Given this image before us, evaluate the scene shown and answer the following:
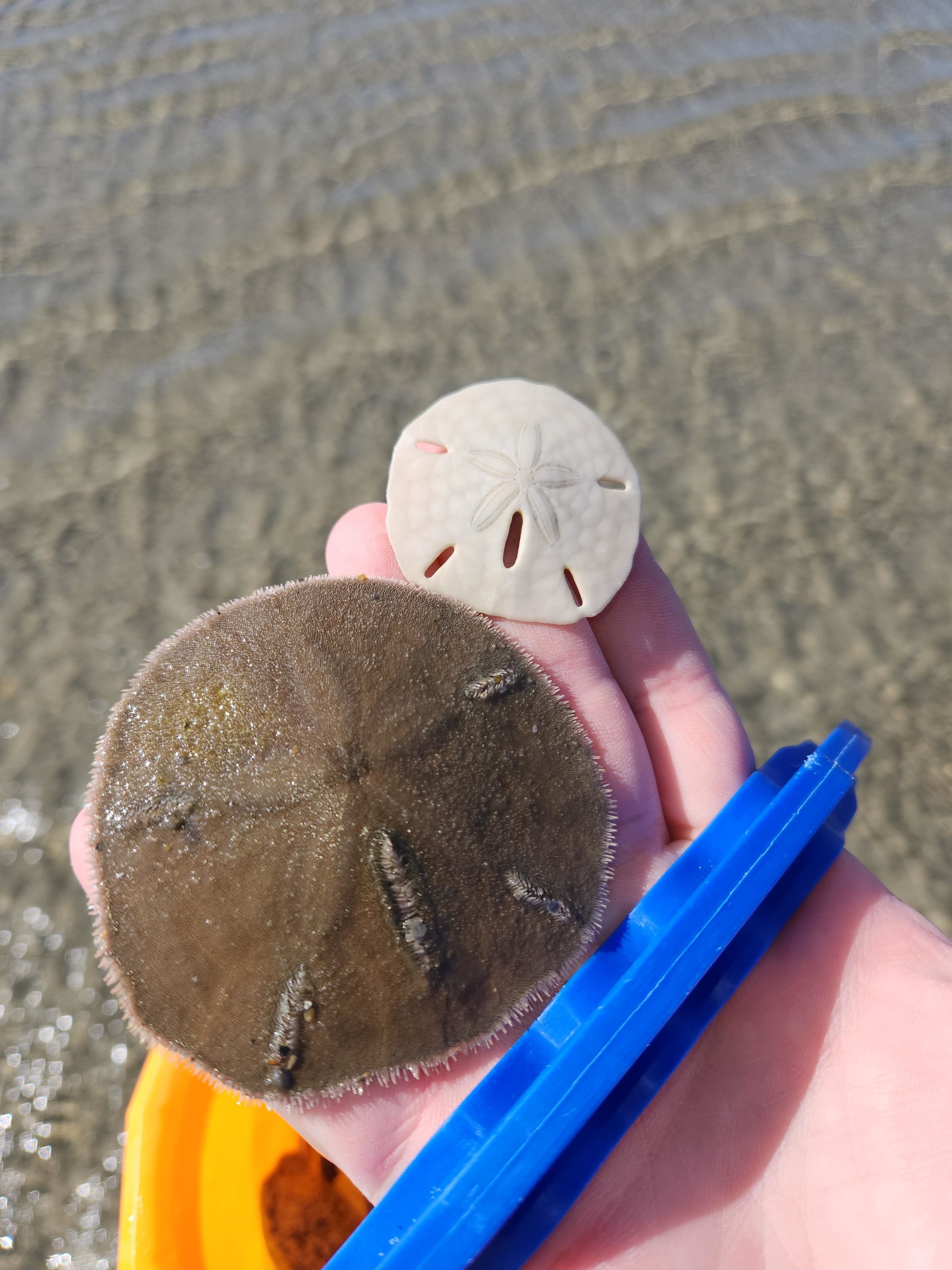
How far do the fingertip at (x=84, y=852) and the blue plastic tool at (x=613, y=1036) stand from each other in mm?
860

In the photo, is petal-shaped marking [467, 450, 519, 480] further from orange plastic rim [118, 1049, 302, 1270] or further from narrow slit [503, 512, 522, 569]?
orange plastic rim [118, 1049, 302, 1270]

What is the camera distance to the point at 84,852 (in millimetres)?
1928

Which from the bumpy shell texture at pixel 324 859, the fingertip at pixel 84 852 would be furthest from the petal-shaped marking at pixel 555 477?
the fingertip at pixel 84 852

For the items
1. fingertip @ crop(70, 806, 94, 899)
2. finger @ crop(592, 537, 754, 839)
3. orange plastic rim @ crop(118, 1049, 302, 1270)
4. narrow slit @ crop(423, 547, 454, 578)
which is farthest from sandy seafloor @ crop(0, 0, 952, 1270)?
narrow slit @ crop(423, 547, 454, 578)

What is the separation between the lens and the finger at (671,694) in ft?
7.80

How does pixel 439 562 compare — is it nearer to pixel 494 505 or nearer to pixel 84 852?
pixel 494 505

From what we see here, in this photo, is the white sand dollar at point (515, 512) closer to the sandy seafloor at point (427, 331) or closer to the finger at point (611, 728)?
the finger at point (611, 728)

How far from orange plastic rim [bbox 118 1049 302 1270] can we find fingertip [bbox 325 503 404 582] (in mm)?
1397

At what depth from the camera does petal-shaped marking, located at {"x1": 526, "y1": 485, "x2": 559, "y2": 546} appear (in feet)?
7.63

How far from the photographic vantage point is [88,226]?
496cm

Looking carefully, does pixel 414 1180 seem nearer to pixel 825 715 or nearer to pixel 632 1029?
pixel 632 1029

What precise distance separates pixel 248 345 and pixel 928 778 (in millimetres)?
3706

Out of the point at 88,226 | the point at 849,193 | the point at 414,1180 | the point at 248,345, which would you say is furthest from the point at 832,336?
the point at 414,1180

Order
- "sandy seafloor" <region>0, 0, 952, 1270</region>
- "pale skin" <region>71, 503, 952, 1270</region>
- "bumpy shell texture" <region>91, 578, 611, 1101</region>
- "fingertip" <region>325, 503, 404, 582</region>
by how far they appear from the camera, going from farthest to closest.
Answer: "sandy seafloor" <region>0, 0, 952, 1270</region>
"fingertip" <region>325, 503, 404, 582</region>
"pale skin" <region>71, 503, 952, 1270</region>
"bumpy shell texture" <region>91, 578, 611, 1101</region>
